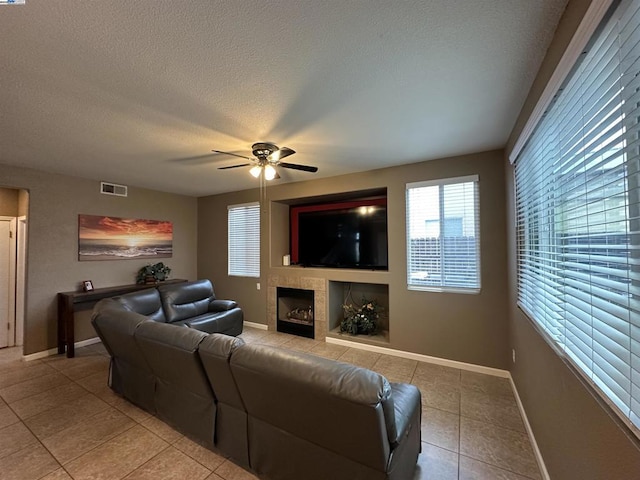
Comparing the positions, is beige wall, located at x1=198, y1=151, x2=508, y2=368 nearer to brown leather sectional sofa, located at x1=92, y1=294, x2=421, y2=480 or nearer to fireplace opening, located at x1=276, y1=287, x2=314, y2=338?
fireplace opening, located at x1=276, y1=287, x2=314, y2=338

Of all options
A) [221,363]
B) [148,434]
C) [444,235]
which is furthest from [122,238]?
[444,235]

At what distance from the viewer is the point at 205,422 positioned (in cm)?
198

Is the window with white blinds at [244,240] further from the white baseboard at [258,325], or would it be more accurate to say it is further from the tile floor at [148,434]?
the tile floor at [148,434]

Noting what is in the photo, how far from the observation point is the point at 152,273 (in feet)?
16.3

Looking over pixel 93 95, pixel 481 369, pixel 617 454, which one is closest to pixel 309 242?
pixel 481 369

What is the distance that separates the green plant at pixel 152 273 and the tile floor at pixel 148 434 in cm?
181

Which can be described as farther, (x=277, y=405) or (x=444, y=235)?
(x=444, y=235)

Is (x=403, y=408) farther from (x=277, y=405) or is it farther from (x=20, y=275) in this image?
(x=20, y=275)

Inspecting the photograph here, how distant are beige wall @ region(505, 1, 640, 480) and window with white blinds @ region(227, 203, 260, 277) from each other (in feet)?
13.4

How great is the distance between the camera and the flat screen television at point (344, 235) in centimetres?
411

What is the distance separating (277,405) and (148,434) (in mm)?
1499

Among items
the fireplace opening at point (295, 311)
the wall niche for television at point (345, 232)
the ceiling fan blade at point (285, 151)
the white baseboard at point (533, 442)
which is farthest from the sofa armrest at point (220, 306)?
the white baseboard at point (533, 442)

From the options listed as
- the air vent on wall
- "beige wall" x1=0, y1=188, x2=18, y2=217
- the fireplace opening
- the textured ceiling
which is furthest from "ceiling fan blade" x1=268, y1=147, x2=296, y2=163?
"beige wall" x1=0, y1=188, x2=18, y2=217

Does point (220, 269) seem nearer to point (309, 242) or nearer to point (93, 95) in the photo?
point (309, 242)
